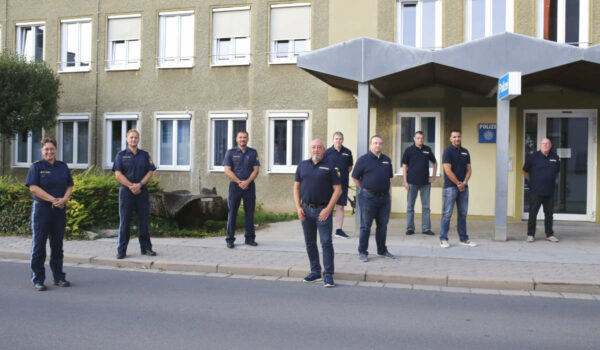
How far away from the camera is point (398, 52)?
34.2ft

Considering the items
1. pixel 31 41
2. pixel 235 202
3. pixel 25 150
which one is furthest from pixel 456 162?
pixel 31 41

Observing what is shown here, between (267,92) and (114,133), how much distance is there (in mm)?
5372

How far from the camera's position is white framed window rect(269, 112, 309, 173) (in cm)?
1582

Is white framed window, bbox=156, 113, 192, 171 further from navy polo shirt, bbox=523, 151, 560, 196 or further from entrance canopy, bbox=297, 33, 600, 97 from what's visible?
navy polo shirt, bbox=523, 151, 560, 196

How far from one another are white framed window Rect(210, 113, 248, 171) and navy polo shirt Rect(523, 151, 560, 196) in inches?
328

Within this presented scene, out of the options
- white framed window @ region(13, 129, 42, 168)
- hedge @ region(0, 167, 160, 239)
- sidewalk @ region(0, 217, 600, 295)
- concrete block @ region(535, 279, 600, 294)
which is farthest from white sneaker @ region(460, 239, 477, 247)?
white framed window @ region(13, 129, 42, 168)

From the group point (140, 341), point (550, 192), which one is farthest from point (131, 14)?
point (140, 341)

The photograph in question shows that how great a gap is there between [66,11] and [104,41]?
5.68 ft

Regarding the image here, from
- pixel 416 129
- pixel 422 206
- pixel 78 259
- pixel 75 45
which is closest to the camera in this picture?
pixel 78 259

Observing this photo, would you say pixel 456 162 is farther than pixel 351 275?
Yes

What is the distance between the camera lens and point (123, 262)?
865 centimetres

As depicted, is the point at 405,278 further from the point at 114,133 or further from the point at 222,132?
the point at 114,133

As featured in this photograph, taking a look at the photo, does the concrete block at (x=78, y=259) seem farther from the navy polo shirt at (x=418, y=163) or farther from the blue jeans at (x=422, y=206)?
the navy polo shirt at (x=418, y=163)

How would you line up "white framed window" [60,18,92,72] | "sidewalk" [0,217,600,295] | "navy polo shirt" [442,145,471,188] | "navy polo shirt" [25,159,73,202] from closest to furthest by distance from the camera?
"navy polo shirt" [25,159,73,202], "sidewalk" [0,217,600,295], "navy polo shirt" [442,145,471,188], "white framed window" [60,18,92,72]
